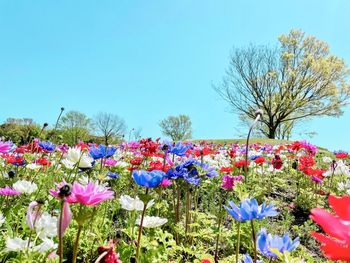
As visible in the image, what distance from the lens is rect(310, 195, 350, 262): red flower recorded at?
0.38 metres

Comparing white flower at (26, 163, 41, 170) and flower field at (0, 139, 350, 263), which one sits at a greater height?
white flower at (26, 163, 41, 170)

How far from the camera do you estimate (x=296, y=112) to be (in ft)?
113

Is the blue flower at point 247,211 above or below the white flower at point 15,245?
above

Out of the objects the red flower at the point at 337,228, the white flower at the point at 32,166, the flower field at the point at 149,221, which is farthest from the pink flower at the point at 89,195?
the white flower at the point at 32,166

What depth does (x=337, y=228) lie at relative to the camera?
0.39 metres

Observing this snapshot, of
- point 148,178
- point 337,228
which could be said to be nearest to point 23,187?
point 148,178

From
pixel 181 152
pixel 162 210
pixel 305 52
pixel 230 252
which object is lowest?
pixel 230 252

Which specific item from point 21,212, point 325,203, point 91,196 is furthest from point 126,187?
point 91,196

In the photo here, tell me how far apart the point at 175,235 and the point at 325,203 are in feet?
9.63

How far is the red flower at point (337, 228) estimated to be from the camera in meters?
0.38

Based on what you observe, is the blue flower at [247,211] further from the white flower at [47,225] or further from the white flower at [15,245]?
the white flower at [15,245]

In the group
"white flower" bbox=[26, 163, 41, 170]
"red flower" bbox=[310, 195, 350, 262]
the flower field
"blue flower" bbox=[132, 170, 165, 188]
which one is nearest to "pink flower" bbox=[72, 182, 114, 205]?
the flower field

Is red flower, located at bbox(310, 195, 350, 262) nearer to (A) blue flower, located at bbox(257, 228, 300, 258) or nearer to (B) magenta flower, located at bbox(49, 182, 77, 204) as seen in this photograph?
(B) magenta flower, located at bbox(49, 182, 77, 204)

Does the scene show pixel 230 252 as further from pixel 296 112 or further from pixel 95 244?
pixel 296 112
